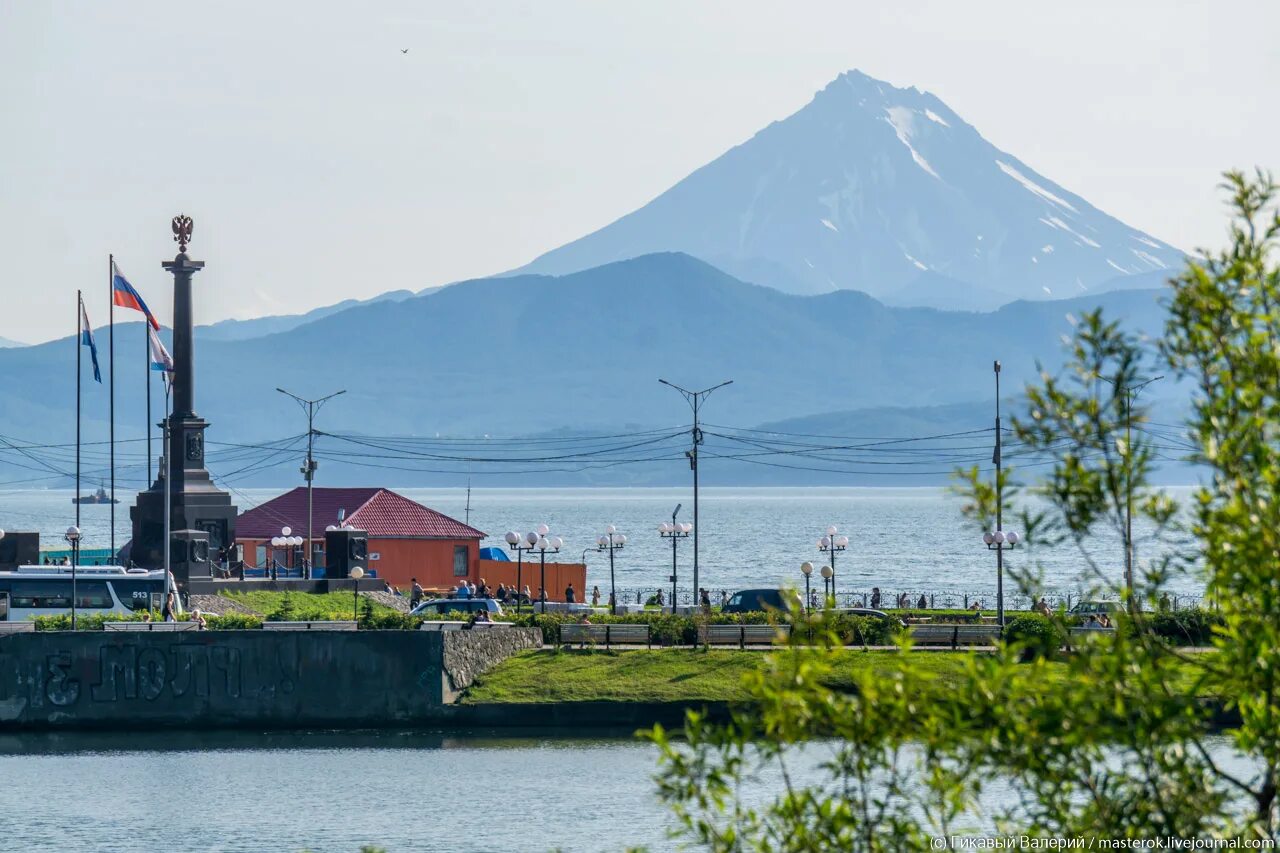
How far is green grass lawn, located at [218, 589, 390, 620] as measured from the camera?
61719mm

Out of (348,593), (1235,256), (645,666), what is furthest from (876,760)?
(348,593)

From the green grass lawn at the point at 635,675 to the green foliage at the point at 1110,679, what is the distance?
29545mm

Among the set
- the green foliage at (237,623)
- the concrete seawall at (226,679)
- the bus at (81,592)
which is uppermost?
the bus at (81,592)

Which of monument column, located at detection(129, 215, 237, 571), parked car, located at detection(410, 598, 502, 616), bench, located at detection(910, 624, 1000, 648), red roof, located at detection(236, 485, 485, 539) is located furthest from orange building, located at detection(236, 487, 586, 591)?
bench, located at detection(910, 624, 1000, 648)

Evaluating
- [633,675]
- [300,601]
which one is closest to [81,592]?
[300,601]

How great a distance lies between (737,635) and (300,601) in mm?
19541

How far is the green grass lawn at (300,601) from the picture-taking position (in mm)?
61719

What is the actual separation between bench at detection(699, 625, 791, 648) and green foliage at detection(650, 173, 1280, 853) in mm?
34809

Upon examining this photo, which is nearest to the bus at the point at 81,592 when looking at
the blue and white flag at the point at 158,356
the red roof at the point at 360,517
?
the blue and white flag at the point at 158,356

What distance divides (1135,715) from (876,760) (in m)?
1.77

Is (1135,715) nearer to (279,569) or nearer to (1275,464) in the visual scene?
(1275,464)

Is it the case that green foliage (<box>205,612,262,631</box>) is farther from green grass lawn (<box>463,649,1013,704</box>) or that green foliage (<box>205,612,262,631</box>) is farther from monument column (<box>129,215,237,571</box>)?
monument column (<box>129,215,237,571</box>)

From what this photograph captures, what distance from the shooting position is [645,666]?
46.5 meters

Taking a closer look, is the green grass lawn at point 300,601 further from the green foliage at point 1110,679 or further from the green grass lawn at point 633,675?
the green foliage at point 1110,679
